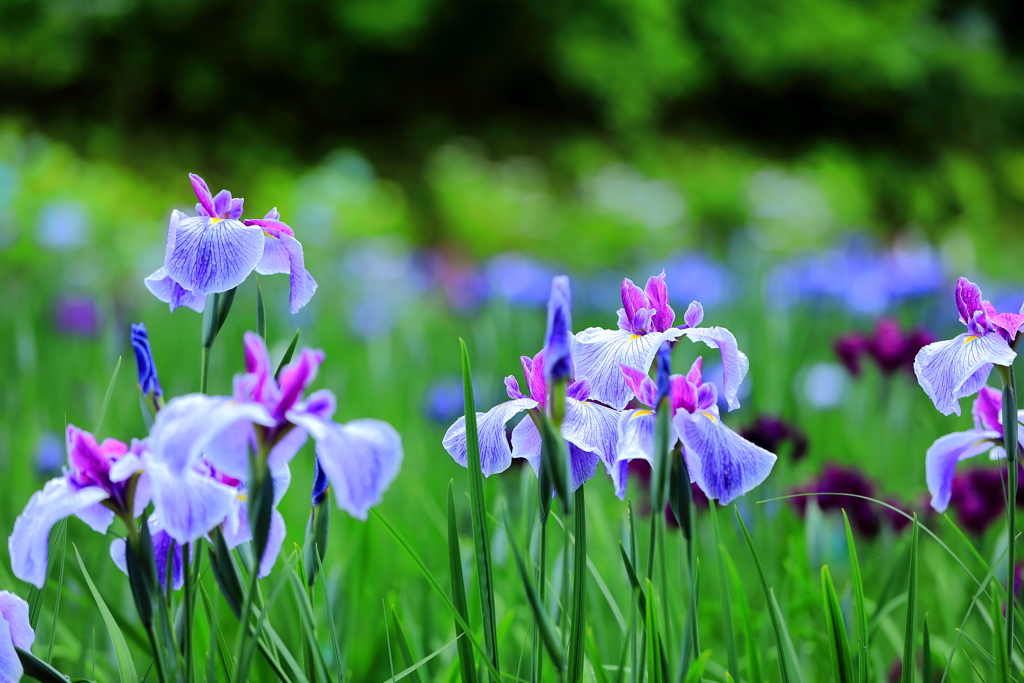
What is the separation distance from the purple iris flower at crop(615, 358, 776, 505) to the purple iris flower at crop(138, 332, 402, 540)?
18 centimetres

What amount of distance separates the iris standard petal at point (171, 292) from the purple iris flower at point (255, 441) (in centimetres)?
14

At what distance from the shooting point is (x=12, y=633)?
53 cm

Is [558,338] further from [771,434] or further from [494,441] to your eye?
[771,434]

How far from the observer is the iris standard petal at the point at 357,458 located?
42 centimetres

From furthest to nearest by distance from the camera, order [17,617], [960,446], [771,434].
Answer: [771,434]
[960,446]
[17,617]

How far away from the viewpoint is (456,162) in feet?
17.7

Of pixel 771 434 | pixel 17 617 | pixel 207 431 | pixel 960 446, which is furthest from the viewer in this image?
pixel 771 434

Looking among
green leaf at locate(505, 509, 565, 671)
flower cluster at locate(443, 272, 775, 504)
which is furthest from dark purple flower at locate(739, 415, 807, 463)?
green leaf at locate(505, 509, 565, 671)

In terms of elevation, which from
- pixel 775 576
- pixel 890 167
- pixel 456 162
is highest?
pixel 890 167

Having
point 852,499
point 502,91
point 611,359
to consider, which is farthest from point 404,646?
point 502,91

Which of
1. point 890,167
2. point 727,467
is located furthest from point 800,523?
point 890,167

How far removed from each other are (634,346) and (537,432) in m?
0.11

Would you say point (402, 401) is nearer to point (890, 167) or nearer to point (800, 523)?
point (800, 523)

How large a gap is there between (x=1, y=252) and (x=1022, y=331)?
10.8 ft
